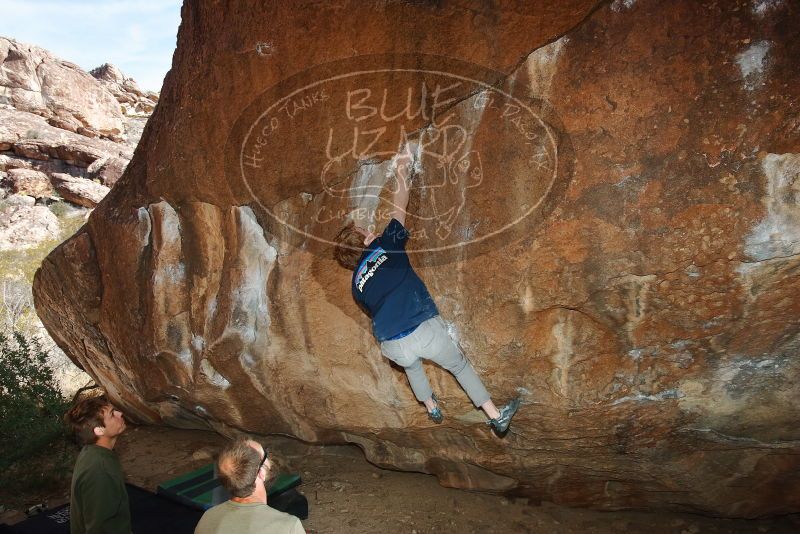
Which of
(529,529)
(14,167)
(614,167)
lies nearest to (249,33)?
(614,167)

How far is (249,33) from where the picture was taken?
3150 millimetres

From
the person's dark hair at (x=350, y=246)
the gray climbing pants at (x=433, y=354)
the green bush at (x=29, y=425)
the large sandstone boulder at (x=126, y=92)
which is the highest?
the large sandstone boulder at (x=126, y=92)

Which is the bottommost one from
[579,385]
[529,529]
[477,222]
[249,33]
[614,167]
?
[529,529]

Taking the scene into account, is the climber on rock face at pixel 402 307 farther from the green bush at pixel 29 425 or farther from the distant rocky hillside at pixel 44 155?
the distant rocky hillside at pixel 44 155

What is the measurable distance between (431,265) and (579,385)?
978mm

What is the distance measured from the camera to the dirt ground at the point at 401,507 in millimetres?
3498

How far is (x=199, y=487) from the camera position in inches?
166

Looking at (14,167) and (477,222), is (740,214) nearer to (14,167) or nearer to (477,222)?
(477,222)

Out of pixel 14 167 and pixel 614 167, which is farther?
pixel 14 167

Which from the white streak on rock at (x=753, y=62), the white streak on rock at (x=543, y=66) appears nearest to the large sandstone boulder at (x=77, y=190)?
the white streak on rock at (x=543, y=66)

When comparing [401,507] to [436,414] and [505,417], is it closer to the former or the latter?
[436,414]

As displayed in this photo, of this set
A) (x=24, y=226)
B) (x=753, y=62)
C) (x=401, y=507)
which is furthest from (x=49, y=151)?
(x=753, y=62)

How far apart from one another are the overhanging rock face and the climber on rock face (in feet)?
0.47

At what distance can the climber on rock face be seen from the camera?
112 inches
